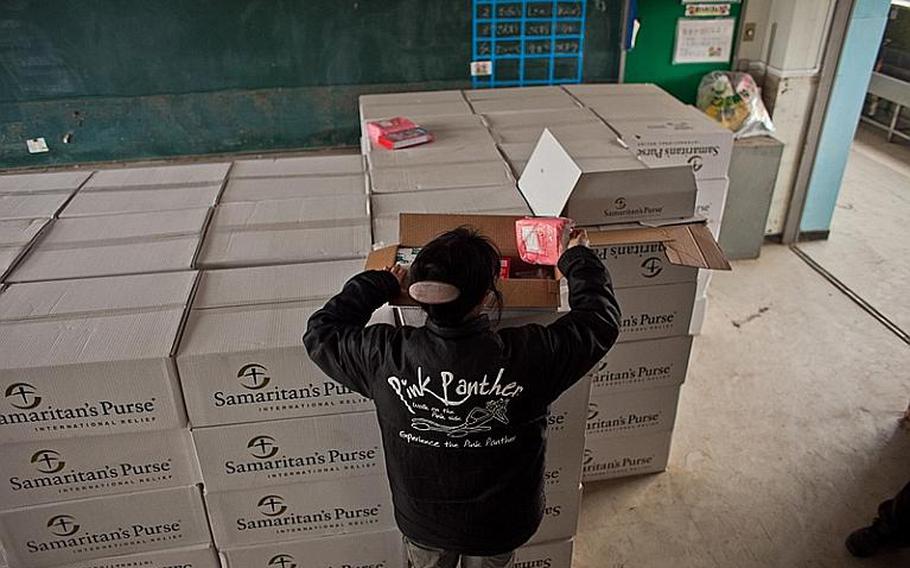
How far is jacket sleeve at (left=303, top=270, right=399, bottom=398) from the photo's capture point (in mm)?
1239

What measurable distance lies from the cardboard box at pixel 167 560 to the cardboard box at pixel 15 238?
0.66 meters

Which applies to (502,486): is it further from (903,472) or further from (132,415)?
(903,472)

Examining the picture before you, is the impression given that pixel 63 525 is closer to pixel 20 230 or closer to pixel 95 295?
pixel 95 295

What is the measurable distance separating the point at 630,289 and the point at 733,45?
2.06 m

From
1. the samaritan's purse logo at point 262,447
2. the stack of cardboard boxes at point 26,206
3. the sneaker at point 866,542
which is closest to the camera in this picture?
the samaritan's purse logo at point 262,447

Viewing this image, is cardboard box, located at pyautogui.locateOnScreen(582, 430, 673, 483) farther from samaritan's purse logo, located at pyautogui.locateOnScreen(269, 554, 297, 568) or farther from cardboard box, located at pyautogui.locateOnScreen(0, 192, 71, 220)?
cardboard box, located at pyautogui.locateOnScreen(0, 192, 71, 220)

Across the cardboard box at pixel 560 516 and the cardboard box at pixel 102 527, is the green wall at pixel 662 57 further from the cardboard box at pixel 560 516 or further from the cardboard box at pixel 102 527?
the cardboard box at pixel 102 527

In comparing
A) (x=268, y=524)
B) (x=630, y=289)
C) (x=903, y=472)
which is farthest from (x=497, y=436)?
(x=903, y=472)

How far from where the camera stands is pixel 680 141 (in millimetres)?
2414

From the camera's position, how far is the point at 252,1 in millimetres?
2975

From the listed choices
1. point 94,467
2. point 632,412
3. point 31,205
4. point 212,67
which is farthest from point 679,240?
point 212,67

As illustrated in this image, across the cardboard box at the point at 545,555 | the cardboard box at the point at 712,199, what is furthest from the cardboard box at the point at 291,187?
the cardboard box at the point at 712,199

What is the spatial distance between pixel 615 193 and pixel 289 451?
996mm

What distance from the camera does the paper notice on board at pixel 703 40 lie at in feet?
11.0
